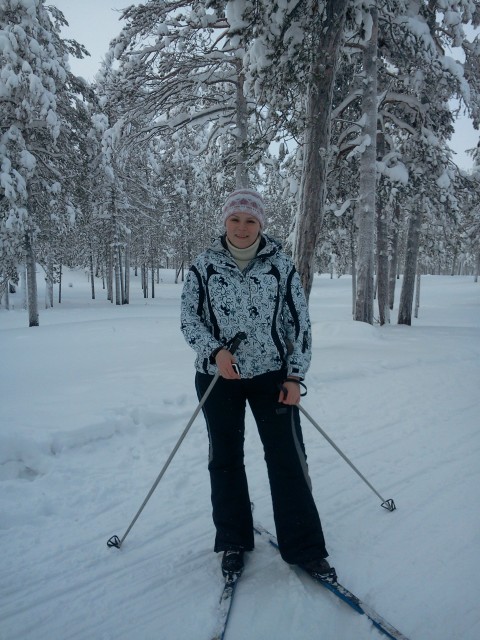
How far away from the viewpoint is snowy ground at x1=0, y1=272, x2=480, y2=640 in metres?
2.09

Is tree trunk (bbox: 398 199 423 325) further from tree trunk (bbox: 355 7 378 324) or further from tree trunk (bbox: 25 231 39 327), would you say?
tree trunk (bbox: 25 231 39 327)

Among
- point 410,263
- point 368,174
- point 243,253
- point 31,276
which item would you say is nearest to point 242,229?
point 243,253

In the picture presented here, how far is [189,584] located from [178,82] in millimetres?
10336

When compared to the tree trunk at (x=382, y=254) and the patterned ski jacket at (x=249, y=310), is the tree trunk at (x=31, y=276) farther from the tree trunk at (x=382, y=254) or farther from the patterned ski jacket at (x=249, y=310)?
the patterned ski jacket at (x=249, y=310)

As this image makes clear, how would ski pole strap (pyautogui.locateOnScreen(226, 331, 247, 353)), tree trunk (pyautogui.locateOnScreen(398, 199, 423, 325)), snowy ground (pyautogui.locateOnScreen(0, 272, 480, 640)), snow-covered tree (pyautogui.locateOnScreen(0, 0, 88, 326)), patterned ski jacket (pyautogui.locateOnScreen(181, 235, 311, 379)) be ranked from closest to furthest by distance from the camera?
1. snowy ground (pyautogui.locateOnScreen(0, 272, 480, 640))
2. ski pole strap (pyautogui.locateOnScreen(226, 331, 247, 353))
3. patterned ski jacket (pyautogui.locateOnScreen(181, 235, 311, 379))
4. snow-covered tree (pyautogui.locateOnScreen(0, 0, 88, 326))
5. tree trunk (pyautogui.locateOnScreen(398, 199, 423, 325))

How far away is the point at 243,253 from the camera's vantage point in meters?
2.41

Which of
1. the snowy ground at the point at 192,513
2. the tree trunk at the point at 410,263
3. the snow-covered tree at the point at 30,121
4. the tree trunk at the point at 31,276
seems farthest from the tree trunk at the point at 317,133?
the tree trunk at the point at 31,276

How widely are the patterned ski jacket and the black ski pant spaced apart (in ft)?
0.45

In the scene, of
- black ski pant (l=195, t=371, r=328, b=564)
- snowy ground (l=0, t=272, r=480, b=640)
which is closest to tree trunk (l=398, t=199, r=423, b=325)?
snowy ground (l=0, t=272, r=480, b=640)

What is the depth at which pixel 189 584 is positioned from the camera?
7.62 ft

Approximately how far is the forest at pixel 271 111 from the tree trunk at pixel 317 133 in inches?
0.8

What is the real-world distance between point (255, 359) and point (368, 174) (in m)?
9.16

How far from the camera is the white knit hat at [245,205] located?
7.79 ft

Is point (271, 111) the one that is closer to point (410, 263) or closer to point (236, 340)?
point (236, 340)
